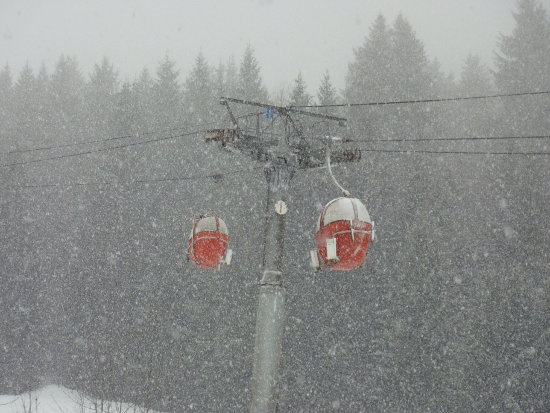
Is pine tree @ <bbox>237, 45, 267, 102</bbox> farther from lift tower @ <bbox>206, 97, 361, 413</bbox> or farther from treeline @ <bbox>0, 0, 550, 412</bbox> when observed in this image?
lift tower @ <bbox>206, 97, 361, 413</bbox>

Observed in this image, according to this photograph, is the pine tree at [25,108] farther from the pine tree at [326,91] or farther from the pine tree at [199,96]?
the pine tree at [326,91]

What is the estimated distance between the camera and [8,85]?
Result: 44.2 metres

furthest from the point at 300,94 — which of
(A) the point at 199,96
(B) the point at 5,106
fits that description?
(B) the point at 5,106

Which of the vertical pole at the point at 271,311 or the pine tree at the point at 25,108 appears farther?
the pine tree at the point at 25,108

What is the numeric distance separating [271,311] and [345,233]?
174 centimetres

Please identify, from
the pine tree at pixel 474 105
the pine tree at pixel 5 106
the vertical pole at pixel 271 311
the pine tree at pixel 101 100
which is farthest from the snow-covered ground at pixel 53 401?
the pine tree at pixel 474 105

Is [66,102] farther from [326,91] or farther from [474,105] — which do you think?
[474,105]

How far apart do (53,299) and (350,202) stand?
73.5 ft

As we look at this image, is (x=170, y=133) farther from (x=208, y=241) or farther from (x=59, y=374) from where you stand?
(x=208, y=241)

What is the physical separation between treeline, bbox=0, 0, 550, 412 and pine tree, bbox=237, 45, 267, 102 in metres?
0.10

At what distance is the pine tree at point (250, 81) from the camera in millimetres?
28047

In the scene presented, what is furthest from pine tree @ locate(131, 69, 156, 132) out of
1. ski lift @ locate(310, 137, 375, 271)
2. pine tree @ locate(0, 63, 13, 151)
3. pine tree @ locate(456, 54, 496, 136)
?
ski lift @ locate(310, 137, 375, 271)

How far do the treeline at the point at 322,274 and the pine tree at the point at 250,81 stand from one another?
0.34ft

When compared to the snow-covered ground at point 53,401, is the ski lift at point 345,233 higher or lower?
higher
